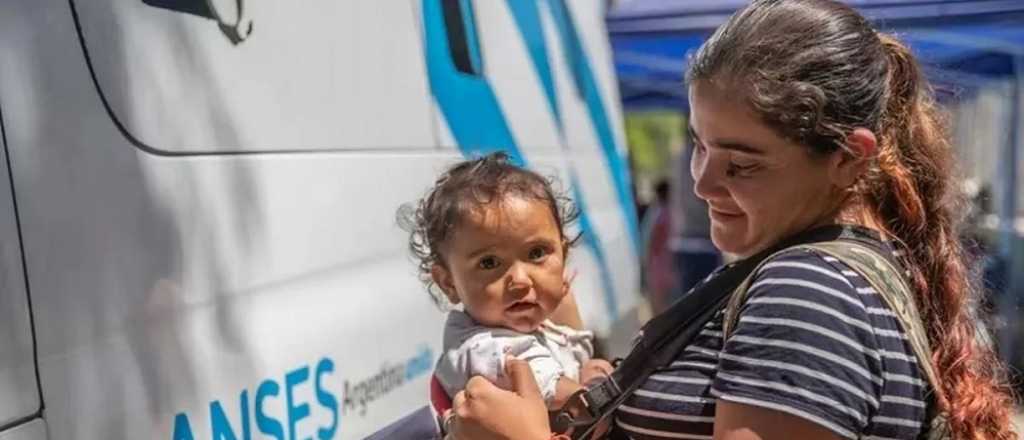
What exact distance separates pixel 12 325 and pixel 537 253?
75 centimetres

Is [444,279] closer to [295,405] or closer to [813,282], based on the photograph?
[295,405]

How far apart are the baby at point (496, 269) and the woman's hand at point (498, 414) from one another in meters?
0.17

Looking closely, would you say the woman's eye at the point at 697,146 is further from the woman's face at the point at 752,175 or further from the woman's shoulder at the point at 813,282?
the woman's shoulder at the point at 813,282

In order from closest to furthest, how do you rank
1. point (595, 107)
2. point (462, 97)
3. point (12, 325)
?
point (12, 325)
point (462, 97)
point (595, 107)

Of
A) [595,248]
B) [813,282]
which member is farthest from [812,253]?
[595,248]

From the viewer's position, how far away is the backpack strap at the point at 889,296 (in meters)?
1.30

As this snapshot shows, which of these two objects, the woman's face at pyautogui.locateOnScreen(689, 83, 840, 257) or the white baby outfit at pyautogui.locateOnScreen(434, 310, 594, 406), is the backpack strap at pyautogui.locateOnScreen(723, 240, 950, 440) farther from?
the white baby outfit at pyautogui.locateOnScreen(434, 310, 594, 406)

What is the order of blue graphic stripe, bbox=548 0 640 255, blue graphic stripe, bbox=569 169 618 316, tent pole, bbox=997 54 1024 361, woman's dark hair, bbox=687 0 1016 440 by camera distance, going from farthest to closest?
tent pole, bbox=997 54 1024 361 → blue graphic stripe, bbox=548 0 640 255 → blue graphic stripe, bbox=569 169 618 316 → woman's dark hair, bbox=687 0 1016 440

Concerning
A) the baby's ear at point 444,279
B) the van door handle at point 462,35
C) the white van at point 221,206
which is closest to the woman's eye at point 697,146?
the baby's ear at point 444,279

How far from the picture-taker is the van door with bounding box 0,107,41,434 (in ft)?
4.40

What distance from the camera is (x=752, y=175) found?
1.39 m

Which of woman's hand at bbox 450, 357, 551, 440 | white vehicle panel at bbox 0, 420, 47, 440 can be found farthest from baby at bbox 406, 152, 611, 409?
white vehicle panel at bbox 0, 420, 47, 440

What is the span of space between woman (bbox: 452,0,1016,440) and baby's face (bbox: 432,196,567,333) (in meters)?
0.21

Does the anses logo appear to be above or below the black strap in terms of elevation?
below
